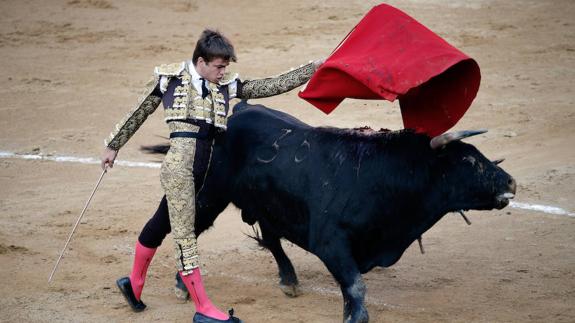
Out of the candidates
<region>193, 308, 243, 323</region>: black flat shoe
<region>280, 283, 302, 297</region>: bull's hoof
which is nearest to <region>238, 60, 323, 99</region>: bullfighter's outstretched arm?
<region>193, 308, 243, 323</region>: black flat shoe

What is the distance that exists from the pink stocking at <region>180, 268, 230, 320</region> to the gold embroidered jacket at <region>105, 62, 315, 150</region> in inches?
32.3

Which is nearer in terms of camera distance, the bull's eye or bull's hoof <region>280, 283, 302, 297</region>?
the bull's eye

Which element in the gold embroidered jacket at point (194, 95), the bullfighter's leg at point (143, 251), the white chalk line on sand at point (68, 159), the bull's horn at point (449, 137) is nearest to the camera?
the bull's horn at point (449, 137)

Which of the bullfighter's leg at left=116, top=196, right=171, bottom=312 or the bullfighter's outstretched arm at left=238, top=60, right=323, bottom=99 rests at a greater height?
the bullfighter's outstretched arm at left=238, top=60, right=323, bottom=99

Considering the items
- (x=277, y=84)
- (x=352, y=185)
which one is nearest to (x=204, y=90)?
(x=277, y=84)

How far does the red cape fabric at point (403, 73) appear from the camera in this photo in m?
4.86

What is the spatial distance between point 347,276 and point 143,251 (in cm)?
123

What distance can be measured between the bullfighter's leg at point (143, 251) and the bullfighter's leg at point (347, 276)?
96 centimetres

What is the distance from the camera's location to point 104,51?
12.6 m

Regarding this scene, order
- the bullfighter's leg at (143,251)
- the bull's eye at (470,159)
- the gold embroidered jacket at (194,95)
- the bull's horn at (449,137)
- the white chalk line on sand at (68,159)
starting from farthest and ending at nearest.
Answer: the white chalk line on sand at (68,159) < the bullfighter's leg at (143,251) < the gold embroidered jacket at (194,95) < the bull's eye at (470,159) < the bull's horn at (449,137)

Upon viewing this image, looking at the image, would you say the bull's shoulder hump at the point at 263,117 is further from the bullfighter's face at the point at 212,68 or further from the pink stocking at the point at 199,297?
the pink stocking at the point at 199,297

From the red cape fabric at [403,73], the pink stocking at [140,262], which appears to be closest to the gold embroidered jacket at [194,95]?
the red cape fabric at [403,73]

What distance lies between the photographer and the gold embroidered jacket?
16.6 ft

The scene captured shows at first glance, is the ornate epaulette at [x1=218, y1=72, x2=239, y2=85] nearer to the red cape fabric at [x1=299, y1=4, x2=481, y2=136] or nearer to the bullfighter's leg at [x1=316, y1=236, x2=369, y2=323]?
the red cape fabric at [x1=299, y1=4, x2=481, y2=136]
